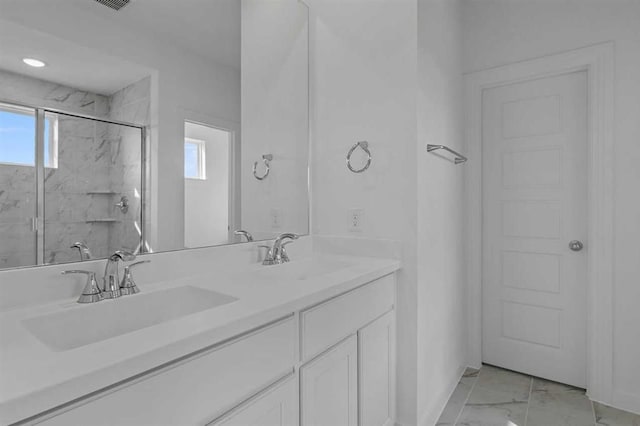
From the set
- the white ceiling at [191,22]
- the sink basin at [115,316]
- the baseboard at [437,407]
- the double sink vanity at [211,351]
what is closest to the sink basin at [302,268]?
the double sink vanity at [211,351]

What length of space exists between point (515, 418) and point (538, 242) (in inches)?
43.5

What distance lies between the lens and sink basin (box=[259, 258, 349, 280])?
1.59 metres

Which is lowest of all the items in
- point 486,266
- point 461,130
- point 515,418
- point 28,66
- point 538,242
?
point 515,418

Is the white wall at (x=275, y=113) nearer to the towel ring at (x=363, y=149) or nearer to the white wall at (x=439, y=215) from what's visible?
the towel ring at (x=363, y=149)

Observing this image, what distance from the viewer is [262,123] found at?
178 centimetres

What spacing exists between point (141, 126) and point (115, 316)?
2.11ft

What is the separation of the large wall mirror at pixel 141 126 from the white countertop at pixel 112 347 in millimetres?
239

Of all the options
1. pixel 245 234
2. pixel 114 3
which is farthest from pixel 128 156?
pixel 245 234

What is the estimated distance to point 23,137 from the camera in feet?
3.13

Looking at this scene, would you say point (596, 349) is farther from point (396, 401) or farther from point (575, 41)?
point (575, 41)

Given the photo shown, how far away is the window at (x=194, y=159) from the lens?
1.40 m

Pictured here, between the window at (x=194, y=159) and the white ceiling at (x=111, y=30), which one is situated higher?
the white ceiling at (x=111, y=30)

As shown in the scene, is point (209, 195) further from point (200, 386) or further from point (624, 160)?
point (624, 160)

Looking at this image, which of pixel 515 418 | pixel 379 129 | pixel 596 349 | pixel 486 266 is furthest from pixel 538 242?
pixel 379 129
